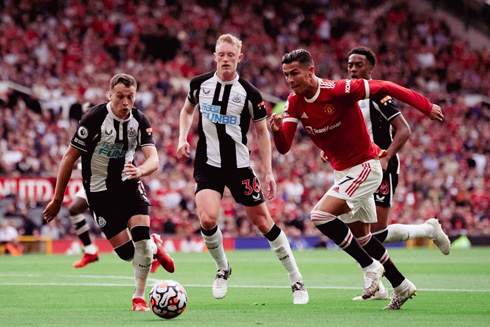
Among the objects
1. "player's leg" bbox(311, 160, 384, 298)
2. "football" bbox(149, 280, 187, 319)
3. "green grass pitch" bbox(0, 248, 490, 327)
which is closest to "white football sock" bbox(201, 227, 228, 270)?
"green grass pitch" bbox(0, 248, 490, 327)

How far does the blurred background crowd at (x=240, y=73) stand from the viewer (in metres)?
25.6

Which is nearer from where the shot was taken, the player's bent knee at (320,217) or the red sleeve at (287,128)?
the player's bent knee at (320,217)

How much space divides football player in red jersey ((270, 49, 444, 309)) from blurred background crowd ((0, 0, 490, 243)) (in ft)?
51.2

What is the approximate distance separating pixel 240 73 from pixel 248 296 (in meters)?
20.4

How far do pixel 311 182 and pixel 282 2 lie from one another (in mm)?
10461

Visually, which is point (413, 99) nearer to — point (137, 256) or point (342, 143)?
point (342, 143)

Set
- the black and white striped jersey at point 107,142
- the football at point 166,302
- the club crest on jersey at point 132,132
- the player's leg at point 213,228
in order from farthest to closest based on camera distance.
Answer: the player's leg at point 213,228 → the club crest on jersey at point 132,132 → the black and white striped jersey at point 107,142 → the football at point 166,302

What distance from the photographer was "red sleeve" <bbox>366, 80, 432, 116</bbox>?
27.5 ft

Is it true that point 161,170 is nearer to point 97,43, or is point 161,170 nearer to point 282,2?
point 97,43

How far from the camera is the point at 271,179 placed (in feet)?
32.4

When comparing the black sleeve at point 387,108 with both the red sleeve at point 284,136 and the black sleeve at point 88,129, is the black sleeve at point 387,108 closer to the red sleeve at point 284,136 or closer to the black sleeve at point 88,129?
the red sleeve at point 284,136

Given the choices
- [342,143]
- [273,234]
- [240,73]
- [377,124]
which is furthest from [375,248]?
[240,73]

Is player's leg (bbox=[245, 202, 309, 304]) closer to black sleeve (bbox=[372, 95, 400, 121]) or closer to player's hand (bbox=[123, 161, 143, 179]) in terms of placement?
player's hand (bbox=[123, 161, 143, 179])

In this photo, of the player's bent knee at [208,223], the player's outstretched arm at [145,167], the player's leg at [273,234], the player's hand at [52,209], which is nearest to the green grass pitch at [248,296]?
the player's leg at [273,234]
